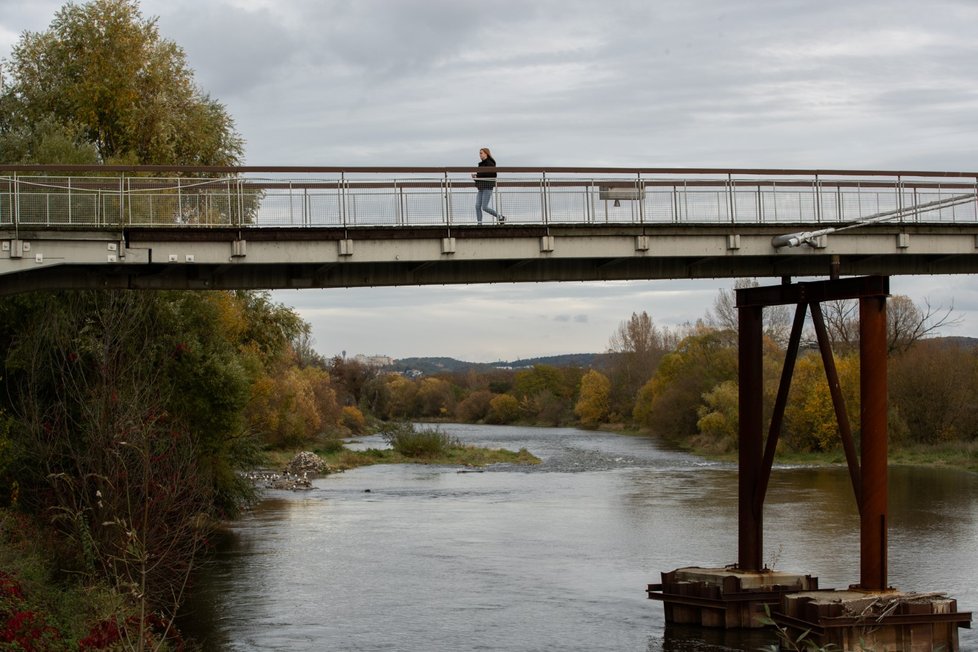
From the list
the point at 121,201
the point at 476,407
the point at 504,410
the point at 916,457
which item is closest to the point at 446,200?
the point at 121,201

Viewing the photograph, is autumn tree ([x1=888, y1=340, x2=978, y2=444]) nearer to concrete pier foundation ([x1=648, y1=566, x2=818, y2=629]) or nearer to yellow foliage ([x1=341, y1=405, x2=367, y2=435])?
concrete pier foundation ([x1=648, y1=566, x2=818, y2=629])

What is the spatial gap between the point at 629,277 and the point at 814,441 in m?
49.8

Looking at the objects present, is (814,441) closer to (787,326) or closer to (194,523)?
(787,326)

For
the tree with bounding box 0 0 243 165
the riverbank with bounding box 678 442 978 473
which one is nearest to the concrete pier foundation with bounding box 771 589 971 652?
the tree with bounding box 0 0 243 165

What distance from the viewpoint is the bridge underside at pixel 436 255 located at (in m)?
21.8

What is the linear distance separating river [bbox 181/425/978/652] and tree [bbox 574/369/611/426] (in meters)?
70.7

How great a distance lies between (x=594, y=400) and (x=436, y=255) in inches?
4246

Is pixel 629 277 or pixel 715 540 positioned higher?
pixel 629 277

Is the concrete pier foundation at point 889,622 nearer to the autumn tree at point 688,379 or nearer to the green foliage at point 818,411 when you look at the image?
the green foliage at point 818,411

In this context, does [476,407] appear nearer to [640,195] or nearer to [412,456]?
[412,456]

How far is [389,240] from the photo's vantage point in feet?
74.4

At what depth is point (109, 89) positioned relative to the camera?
1507 inches

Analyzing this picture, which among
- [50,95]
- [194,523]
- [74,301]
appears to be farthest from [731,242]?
[50,95]

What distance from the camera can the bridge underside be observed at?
21.8m
